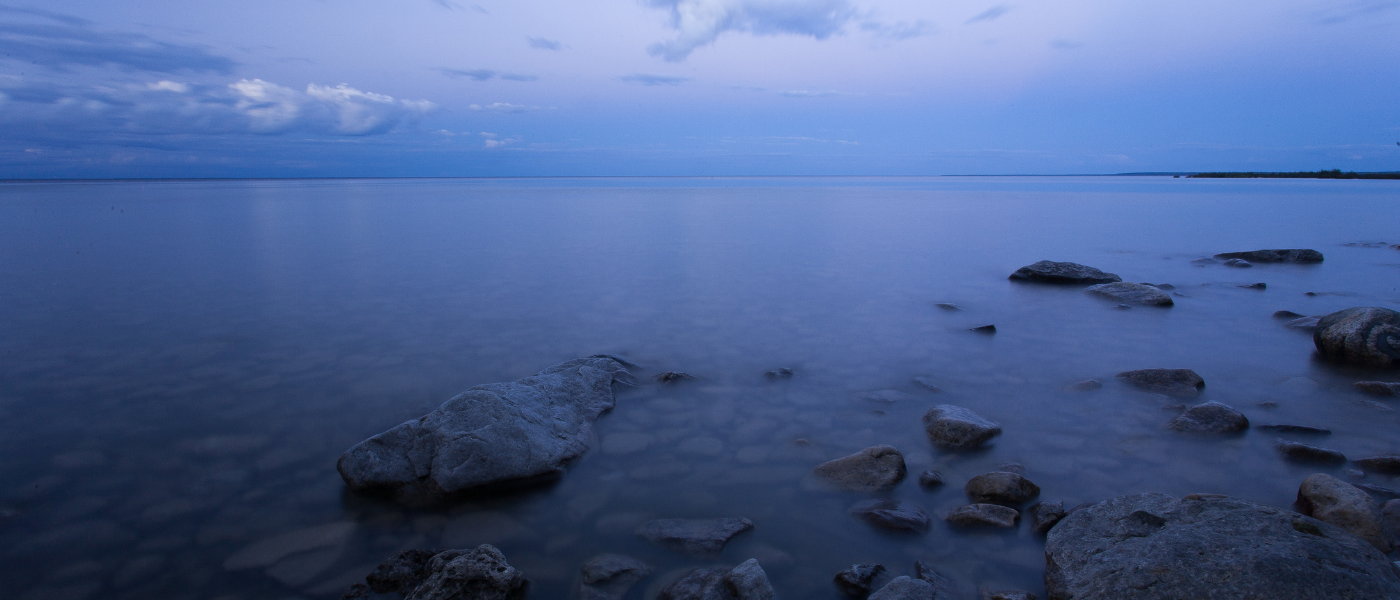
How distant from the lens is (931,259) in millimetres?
15562

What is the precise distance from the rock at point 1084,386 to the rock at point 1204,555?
2.77 meters

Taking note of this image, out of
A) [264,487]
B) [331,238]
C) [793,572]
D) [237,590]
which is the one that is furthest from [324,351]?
[331,238]

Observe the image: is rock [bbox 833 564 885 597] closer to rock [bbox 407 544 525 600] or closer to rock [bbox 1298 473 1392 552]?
rock [bbox 407 544 525 600]

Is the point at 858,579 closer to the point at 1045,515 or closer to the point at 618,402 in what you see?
the point at 1045,515

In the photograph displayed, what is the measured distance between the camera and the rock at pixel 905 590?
9.76ft

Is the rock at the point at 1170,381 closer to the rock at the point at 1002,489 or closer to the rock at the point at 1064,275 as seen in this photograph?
the rock at the point at 1002,489

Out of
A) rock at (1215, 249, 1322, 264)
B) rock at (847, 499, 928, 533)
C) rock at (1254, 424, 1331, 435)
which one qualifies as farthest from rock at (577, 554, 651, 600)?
rock at (1215, 249, 1322, 264)

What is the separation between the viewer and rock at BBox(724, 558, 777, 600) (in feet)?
10.2

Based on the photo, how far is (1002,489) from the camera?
4.02 meters

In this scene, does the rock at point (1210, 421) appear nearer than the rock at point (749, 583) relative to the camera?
No

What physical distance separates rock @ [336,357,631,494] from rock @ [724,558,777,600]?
163cm

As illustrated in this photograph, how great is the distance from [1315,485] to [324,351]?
26.9 feet

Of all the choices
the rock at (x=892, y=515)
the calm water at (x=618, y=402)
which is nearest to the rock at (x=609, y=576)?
the calm water at (x=618, y=402)

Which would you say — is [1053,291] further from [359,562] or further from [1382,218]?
[1382,218]
